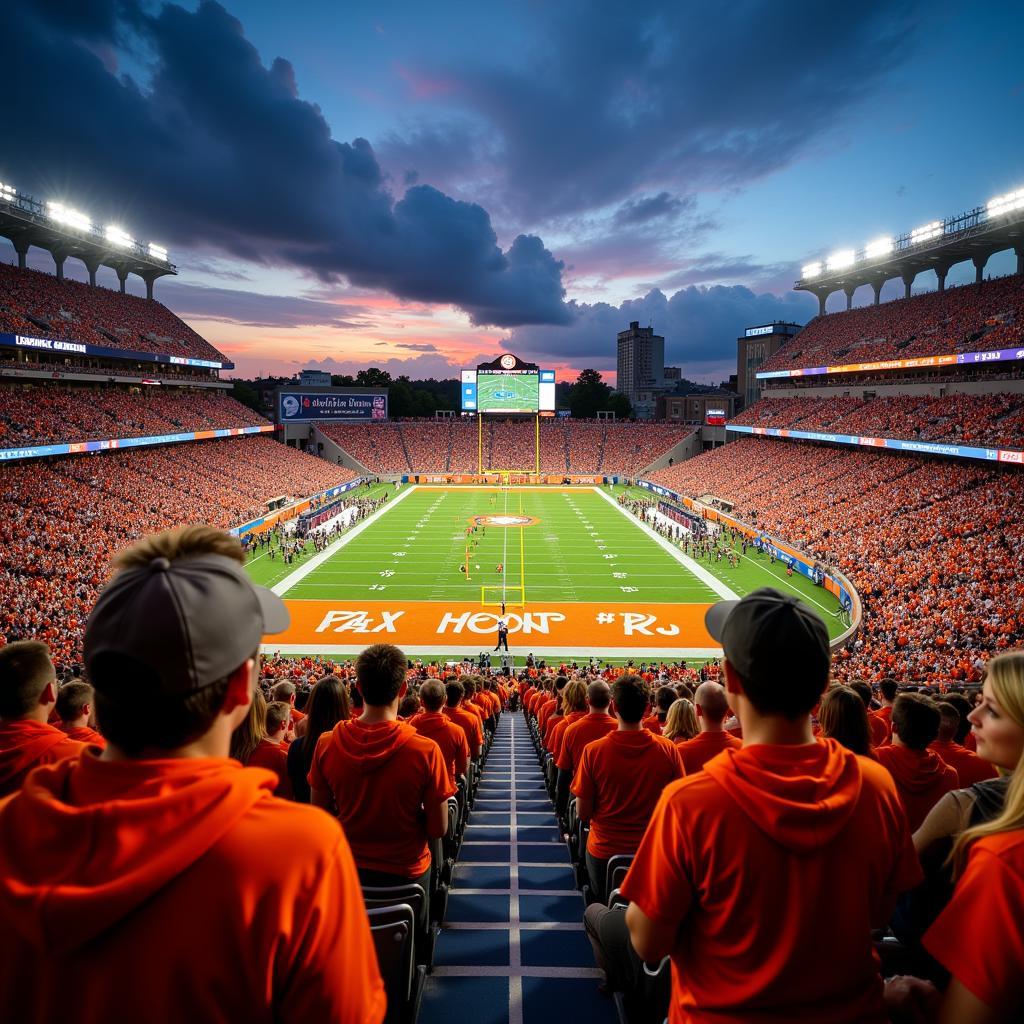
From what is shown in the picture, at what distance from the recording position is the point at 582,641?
23.4 m

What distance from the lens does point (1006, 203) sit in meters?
40.5

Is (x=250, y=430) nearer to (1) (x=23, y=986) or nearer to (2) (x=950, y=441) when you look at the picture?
(2) (x=950, y=441)

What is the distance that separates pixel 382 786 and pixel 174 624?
220cm

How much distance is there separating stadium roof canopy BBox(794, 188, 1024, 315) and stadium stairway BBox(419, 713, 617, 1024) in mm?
49051

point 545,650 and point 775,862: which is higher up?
point 775,862

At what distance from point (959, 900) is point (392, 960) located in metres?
2.06

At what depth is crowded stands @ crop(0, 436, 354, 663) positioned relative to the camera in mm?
20656

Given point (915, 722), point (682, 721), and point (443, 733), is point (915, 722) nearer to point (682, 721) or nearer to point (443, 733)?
point (682, 721)

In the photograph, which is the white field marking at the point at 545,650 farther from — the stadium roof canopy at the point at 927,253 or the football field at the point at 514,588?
the stadium roof canopy at the point at 927,253

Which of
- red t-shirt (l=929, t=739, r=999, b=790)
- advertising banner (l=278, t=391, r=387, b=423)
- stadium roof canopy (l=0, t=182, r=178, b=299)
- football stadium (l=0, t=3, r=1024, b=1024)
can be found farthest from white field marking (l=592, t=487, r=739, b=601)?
stadium roof canopy (l=0, t=182, r=178, b=299)

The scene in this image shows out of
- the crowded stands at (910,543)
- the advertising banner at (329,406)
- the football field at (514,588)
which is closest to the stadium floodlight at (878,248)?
the crowded stands at (910,543)

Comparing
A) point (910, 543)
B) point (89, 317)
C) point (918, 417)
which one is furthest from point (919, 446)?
point (89, 317)

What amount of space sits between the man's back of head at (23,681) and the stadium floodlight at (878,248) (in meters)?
63.1

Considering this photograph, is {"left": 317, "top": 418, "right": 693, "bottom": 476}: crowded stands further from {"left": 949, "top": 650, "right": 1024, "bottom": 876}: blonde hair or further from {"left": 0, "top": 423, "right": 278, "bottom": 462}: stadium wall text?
{"left": 949, "top": 650, "right": 1024, "bottom": 876}: blonde hair
